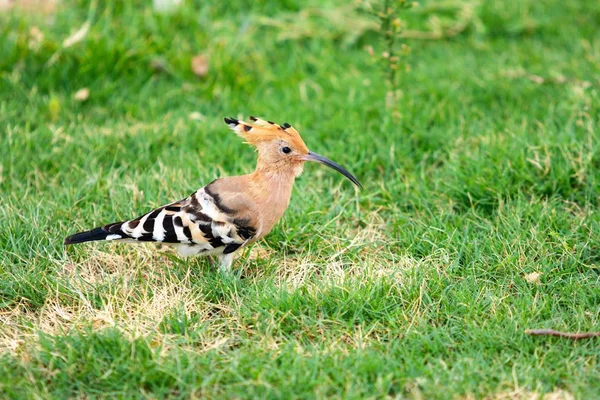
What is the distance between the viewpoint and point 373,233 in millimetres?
4070

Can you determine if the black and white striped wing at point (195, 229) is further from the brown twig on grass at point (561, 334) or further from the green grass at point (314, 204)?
the brown twig on grass at point (561, 334)

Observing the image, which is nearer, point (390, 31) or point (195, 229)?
point (195, 229)

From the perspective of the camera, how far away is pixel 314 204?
4.25 m

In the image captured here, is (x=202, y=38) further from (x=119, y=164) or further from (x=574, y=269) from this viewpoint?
(x=574, y=269)

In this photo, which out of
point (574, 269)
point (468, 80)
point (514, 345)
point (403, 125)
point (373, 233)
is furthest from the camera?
point (468, 80)

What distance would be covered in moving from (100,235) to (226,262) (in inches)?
23.9

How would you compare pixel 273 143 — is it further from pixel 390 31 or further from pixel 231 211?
pixel 390 31

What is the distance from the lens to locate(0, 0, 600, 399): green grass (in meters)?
3.03

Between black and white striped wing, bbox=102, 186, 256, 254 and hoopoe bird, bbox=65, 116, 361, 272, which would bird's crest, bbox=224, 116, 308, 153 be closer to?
hoopoe bird, bbox=65, 116, 361, 272

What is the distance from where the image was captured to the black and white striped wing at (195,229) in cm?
358

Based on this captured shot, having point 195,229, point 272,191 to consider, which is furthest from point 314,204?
point 195,229

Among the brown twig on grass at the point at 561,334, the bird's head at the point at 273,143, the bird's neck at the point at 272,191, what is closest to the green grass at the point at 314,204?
the brown twig on grass at the point at 561,334

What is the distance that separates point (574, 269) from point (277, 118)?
2.31m

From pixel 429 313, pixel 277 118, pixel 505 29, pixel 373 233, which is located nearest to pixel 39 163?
pixel 277 118
